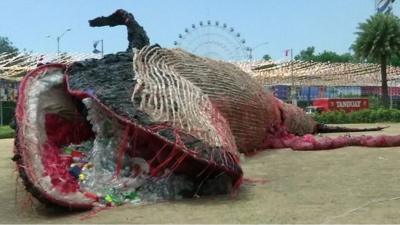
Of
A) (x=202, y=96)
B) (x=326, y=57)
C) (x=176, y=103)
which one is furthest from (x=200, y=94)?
(x=326, y=57)

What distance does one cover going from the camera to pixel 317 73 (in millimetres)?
52625

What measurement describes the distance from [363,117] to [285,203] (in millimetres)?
27597

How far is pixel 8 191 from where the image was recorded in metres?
6.96

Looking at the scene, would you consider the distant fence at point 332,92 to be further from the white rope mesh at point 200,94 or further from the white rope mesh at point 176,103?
the white rope mesh at point 176,103

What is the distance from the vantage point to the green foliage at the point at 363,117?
104ft

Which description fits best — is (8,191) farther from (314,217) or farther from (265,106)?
(265,106)

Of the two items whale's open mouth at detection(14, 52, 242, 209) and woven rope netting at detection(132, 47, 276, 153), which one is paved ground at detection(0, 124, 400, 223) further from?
woven rope netting at detection(132, 47, 276, 153)

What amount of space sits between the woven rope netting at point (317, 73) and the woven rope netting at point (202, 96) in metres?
39.8

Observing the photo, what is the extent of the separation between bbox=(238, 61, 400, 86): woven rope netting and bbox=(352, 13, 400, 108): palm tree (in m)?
10.9

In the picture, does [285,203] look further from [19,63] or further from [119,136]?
[19,63]

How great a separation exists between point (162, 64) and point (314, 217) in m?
3.53

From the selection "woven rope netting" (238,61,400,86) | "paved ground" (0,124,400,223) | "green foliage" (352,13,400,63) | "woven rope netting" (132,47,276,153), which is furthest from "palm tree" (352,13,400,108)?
"paved ground" (0,124,400,223)

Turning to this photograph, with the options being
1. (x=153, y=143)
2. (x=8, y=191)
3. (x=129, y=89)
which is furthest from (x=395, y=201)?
(x=8, y=191)

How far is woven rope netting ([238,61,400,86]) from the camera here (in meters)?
51.5
